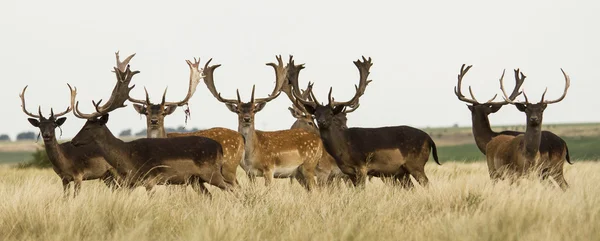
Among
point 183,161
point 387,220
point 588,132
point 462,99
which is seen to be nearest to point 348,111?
point 462,99

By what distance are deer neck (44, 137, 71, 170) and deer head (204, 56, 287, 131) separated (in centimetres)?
258

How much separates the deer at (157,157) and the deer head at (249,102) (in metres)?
1.65

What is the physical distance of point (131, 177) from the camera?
1132cm

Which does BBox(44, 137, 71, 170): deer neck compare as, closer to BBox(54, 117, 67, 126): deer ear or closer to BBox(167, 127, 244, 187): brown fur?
BBox(54, 117, 67, 126): deer ear

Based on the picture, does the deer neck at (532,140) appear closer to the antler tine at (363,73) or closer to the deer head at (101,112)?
the antler tine at (363,73)

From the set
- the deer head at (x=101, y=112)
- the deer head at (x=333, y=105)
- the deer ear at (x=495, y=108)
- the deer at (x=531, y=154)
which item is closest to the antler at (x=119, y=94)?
the deer head at (x=101, y=112)

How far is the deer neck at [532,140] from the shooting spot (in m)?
12.4

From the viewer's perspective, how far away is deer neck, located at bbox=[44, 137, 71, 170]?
12.9 m

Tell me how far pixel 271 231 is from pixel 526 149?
17.6 ft

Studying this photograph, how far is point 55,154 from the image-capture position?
1296 cm

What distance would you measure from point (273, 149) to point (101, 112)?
2758mm

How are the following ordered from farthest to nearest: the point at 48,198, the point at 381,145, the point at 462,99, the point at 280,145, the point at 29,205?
the point at 462,99 < the point at 280,145 < the point at 381,145 < the point at 48,198 < the point at 29,205

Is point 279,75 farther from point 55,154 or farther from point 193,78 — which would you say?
point 55,154

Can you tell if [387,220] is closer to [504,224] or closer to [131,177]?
[504,224]
